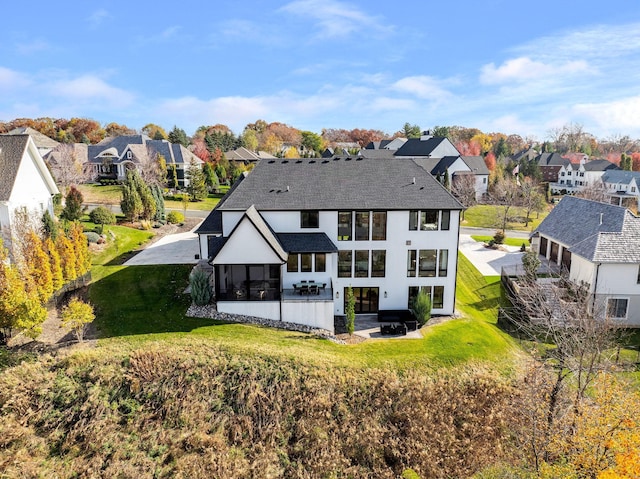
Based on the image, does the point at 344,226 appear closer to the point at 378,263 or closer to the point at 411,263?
the point at 378,263

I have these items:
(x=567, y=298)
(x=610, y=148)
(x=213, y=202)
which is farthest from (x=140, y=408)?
(x=610, y=148)

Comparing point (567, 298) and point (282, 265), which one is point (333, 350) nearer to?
point (282, 265)

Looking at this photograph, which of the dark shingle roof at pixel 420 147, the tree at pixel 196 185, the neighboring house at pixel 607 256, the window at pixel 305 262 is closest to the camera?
the window at pixel 305 262

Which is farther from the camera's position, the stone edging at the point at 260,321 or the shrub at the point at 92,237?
the shrub at the point at 92,237

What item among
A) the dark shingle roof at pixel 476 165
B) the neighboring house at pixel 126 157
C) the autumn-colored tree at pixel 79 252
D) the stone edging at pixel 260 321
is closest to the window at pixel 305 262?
the stone edging at pixel 260 321

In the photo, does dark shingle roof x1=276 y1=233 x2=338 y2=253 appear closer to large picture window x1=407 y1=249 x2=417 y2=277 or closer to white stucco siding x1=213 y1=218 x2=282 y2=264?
white stucco siding x1=213 y1=218 x2=282 y2=264

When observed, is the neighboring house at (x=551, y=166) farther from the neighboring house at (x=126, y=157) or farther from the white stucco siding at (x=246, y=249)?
the white stucco siding at (x=246, y=249)

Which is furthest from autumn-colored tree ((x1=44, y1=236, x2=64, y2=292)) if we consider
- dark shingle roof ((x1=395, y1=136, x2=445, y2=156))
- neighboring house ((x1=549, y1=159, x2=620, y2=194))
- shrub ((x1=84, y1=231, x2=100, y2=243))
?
neighboring house ((x1=549, y1=159, x2=620, y2=194))
